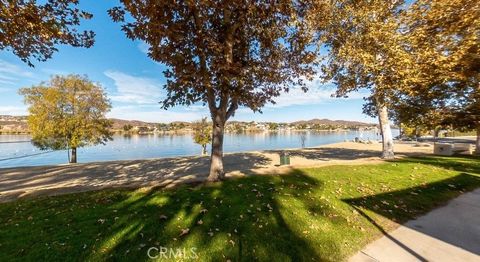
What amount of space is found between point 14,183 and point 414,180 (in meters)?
18.9

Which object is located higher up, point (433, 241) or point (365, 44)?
point (365, 44)

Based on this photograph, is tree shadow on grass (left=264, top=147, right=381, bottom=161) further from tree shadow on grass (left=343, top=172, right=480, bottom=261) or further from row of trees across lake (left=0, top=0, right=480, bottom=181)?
tree shadow on grass (left=343, top=172, right=480, bottom=261)

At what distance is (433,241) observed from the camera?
242 inches

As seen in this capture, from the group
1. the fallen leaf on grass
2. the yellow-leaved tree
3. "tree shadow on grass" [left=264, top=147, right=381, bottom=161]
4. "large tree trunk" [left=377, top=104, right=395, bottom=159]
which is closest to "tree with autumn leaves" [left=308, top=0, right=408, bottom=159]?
"large tree trunk" [left=377, top=104, right=395, bottom=159]

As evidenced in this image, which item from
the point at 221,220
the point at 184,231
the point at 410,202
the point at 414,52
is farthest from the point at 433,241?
the point at 414,52

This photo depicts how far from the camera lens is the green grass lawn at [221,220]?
5.41 m

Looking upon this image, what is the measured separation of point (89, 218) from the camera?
6695mm

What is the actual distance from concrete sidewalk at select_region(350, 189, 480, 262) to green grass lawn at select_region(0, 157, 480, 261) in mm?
377

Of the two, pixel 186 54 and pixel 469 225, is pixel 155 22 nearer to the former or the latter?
pixel 186 54

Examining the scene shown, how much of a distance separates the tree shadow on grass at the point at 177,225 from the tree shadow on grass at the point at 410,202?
1.59 m

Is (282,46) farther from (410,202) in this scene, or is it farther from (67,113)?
(67,113)

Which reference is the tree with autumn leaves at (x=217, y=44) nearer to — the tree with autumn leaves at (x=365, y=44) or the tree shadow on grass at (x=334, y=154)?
the tree with autumn leaves at (x=365, y=44)

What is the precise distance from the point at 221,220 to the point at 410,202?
260 inches

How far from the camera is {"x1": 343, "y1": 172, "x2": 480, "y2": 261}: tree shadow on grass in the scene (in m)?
6.99
